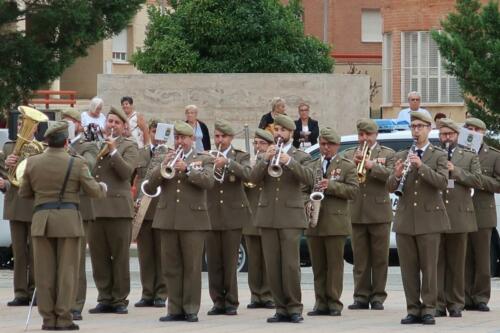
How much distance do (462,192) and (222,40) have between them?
2075cm

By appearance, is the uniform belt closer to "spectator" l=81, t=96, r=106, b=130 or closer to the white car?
"spectator" l=81, t=96, r=106, b=130

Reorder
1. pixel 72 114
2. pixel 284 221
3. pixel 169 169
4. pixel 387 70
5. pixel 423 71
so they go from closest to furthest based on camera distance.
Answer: pixel 169 169 < pixel 284 221 < pixel 72 114 < pixel 423 71 < pixel 387 70

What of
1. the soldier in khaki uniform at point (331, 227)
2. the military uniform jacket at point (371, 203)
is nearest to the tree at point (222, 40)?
the military uniform jacket at point (371, 203)

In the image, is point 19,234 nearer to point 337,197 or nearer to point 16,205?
point 16,205

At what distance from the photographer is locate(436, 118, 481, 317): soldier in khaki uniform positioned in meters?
17.3

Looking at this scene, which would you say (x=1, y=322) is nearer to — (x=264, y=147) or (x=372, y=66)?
(x=264, y=147)

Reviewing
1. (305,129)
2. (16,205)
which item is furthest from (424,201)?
(305,129)

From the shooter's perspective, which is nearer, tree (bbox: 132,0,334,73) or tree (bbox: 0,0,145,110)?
tree (bbox: 0,0,145,110)

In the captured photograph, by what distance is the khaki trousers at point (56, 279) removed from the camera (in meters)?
15.9

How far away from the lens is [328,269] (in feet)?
57.5

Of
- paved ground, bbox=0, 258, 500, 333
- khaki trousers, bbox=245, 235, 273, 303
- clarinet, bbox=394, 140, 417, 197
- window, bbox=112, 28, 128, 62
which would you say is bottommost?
paved ground, bbox=0, 258, 500, 333

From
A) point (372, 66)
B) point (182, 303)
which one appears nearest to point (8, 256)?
point (182, 303)

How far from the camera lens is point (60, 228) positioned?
15883 mm

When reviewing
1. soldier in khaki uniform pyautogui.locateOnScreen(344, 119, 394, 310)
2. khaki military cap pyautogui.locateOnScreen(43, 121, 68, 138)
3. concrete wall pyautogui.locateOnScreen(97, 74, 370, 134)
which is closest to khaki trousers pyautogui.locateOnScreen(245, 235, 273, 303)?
soldier in khaki uniform pyautogui.locateOnScreen(344, 119, 394, 310)
